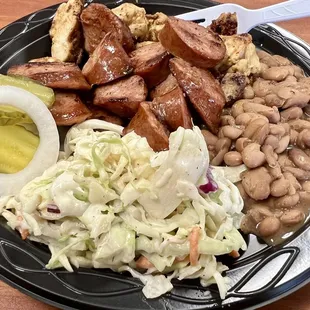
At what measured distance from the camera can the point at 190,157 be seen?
1.61 m

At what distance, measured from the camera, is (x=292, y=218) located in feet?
5.77

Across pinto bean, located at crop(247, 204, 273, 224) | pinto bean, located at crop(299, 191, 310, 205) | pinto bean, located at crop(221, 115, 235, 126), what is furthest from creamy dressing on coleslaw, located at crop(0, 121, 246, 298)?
pinto bean, located at crop(221, 115, 235, 126)

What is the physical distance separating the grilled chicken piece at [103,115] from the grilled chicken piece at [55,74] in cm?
10

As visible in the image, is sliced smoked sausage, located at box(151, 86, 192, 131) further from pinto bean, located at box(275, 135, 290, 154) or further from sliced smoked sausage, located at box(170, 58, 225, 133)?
pinto bean, located at box(275, 135, 290, 154)

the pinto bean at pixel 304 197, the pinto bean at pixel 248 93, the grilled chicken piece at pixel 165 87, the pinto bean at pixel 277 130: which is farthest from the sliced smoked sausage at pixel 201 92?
the pinto bean at pixel 304 197

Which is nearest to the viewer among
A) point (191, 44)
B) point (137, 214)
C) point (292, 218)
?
point (137, 214)

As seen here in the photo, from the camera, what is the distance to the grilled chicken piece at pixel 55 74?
2.02m

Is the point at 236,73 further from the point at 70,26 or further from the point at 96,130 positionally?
the point at 70,26

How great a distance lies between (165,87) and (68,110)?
444 millimetres

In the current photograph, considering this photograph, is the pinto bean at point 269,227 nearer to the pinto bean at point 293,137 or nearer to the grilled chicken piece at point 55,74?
the pinto bean at point 293,137

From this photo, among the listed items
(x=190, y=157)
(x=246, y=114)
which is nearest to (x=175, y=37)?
(x=246, y=114)

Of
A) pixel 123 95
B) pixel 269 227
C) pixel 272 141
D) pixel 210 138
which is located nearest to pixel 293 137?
pixel 272 141

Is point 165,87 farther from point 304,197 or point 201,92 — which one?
point 304,197

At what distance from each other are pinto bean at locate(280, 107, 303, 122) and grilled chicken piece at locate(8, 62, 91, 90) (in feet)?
2.88
